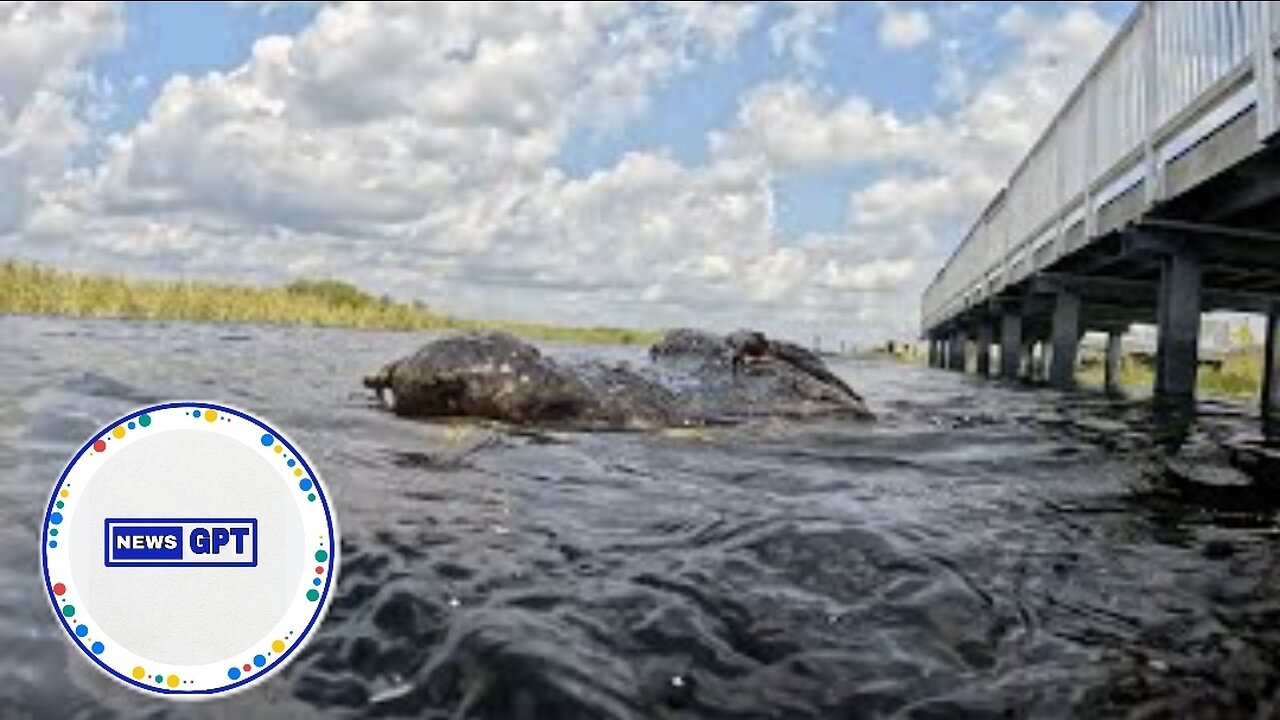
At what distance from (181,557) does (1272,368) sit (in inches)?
857

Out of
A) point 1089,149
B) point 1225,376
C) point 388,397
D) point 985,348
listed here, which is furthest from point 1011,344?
point 388,397

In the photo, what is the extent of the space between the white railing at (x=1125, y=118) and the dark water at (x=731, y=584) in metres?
4.25

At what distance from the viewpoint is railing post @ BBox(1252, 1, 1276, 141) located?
9.13 metres

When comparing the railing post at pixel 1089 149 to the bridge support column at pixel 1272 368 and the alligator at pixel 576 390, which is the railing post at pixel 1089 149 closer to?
the bridge support column at pixel 1272 368

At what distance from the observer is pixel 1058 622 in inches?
151

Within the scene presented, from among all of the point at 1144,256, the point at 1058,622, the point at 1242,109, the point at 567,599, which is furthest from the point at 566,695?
the point at 1144,256

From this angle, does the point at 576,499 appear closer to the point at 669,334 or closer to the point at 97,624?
the point at 97,624

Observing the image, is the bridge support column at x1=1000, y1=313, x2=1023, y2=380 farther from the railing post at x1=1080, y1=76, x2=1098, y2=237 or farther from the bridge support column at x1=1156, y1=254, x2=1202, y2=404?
the bridge support column at x1=1156, y1=254, x2=1202, y2=404

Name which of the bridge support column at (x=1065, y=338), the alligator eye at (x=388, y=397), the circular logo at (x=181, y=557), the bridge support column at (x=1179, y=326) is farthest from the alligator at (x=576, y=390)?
the bridge support column at (x=1065, y=338)

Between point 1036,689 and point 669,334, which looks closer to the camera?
point 1036,689

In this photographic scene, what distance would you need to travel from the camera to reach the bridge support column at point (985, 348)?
1332 inches

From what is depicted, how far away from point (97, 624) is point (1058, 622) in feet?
9.41

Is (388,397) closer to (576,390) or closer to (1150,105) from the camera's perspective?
(576,390)

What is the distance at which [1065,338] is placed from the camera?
71.2 ft
